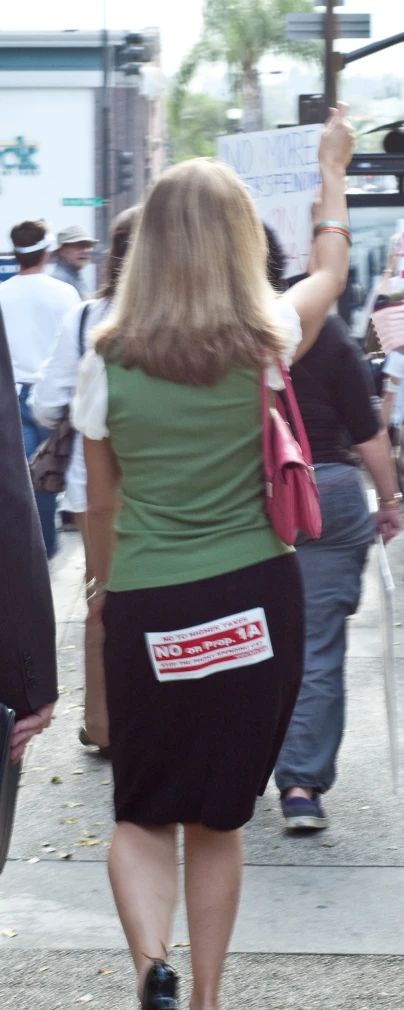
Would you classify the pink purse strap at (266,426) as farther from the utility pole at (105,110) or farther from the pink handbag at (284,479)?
the utility pole at (105,110)

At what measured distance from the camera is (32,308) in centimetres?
789

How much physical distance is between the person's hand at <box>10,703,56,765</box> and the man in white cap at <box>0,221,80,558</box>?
5637mm

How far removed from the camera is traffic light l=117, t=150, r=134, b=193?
63.9 feet

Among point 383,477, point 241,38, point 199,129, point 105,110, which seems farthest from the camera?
point 199,129

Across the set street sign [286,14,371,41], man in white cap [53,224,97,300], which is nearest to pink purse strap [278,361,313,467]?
man in white cap [53,224,97,300]

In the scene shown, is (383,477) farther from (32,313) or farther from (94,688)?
(32,313)

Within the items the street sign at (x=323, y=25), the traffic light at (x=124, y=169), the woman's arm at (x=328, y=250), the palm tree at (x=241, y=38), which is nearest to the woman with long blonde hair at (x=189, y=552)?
the woman's arm at (x=328, y=250)

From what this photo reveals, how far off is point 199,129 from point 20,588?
7296 centimetres

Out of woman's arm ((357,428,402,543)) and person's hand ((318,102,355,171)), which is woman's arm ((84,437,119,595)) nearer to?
person's hand ((318,102,355,171))

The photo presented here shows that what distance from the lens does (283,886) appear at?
3.90 meters

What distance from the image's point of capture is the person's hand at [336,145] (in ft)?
10.1

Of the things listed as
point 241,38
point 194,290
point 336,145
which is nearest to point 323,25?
point 336,145

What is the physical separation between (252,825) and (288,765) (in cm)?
25

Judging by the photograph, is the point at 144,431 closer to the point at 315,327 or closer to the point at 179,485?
the point at 179,485
